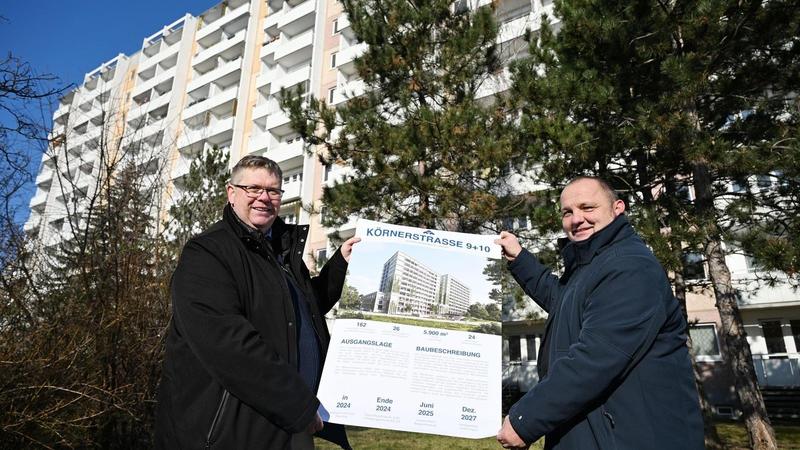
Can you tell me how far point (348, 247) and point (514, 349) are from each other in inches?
698

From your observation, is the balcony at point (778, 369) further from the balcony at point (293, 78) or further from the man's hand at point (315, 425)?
the balcony at point (293, 78)

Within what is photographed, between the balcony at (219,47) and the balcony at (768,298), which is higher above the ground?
the balcony at (219,47)

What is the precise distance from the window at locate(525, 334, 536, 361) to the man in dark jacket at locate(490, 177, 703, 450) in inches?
692

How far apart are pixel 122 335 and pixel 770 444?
872cm

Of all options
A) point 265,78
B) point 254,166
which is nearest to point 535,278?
point 254,166

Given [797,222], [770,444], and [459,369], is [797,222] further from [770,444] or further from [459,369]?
[459,369]

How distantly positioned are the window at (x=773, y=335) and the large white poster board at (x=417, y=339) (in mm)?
17636

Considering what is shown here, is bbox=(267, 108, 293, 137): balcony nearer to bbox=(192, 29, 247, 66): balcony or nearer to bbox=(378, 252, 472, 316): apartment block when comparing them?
bbox=(192, 29, 247, 66): balcony

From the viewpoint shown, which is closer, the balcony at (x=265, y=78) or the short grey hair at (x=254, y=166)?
the short grey hair at (x=254, y=166)

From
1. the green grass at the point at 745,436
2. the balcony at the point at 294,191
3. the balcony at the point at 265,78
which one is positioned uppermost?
the balcony at the point at 265,78

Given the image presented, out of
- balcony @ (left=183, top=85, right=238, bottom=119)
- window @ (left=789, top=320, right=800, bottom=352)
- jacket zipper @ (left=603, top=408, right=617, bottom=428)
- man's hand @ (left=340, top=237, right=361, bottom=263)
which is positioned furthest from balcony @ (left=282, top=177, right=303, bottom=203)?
jacket zipper @ (left=603, top=408, right=617, bottom=428)

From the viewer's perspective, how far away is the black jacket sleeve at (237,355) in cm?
172

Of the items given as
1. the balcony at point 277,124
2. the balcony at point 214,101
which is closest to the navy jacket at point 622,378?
the balcony at point 277,124

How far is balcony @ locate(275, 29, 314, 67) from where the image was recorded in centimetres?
2851
